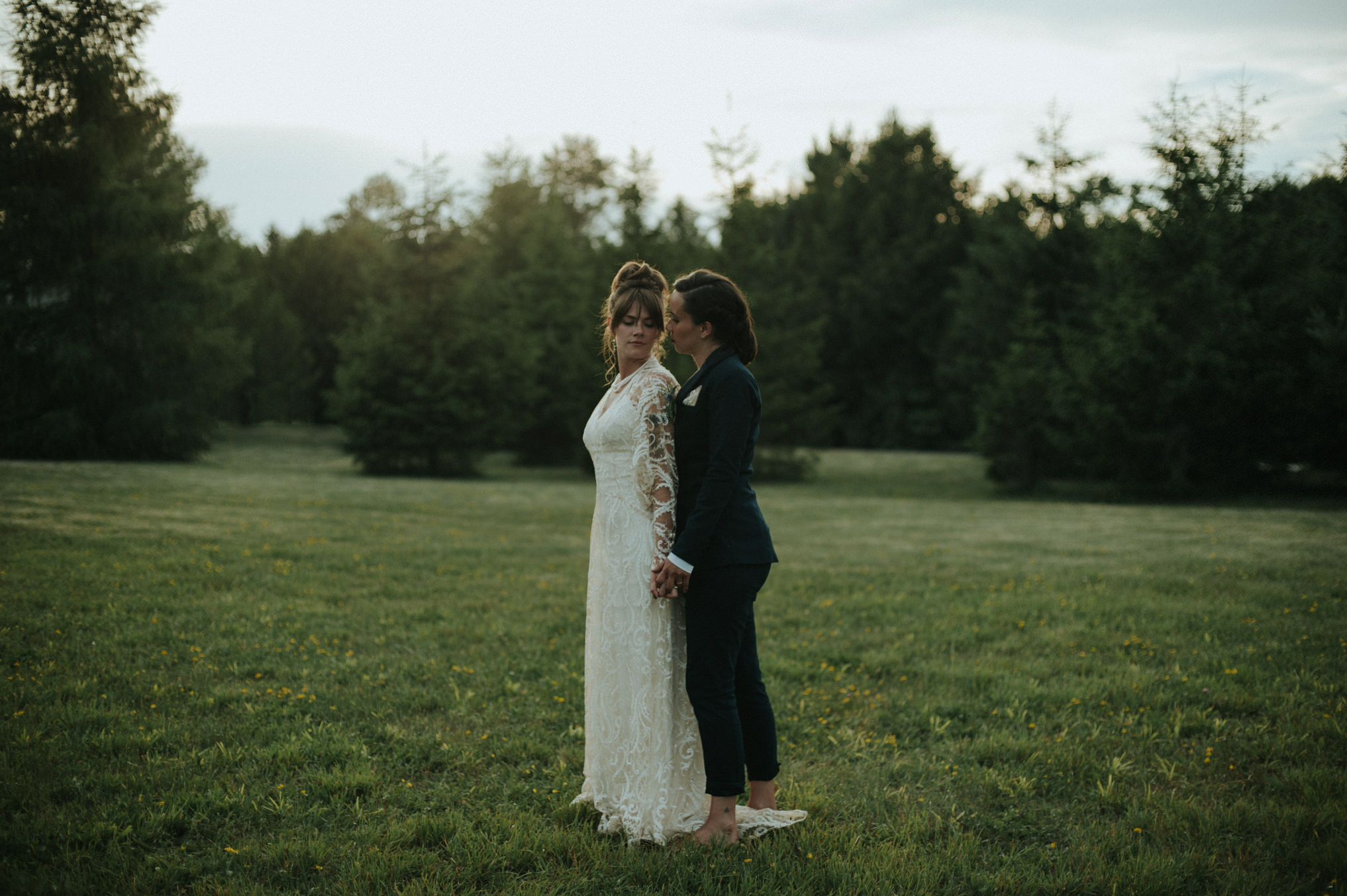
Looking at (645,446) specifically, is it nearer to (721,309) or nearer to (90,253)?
(721,309)

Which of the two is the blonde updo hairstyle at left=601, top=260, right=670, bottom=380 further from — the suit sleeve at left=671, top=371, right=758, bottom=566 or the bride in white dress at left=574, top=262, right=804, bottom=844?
the suit sleeve at left=671, top=371, right=758, bottom=566

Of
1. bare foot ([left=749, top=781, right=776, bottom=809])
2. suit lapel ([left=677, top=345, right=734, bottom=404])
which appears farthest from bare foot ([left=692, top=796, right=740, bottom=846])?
suit lapel ([left=677, top=345, right=734, bottom=404])

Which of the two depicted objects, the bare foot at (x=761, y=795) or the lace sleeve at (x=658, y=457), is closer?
the lace sleeve at (x=658, y=457)

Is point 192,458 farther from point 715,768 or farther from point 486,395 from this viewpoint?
point 715,768

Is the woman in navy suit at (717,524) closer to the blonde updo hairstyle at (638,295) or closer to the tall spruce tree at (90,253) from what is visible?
the blonde updo hairstyle at (638,295)

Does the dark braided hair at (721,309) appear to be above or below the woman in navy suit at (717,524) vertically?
above

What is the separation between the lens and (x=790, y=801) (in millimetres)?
4148

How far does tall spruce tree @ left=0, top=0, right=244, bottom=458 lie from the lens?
2209 centimetres

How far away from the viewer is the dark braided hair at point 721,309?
11.8 feet

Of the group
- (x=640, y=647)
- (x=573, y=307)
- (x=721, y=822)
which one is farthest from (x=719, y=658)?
(x=573, y=307)

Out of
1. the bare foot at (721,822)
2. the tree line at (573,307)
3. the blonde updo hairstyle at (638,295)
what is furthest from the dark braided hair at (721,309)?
the tree line at (573,307)

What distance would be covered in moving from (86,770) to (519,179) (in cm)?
3903

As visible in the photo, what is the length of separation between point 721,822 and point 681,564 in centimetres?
119

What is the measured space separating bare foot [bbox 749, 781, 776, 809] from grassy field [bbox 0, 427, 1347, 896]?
21 cm
